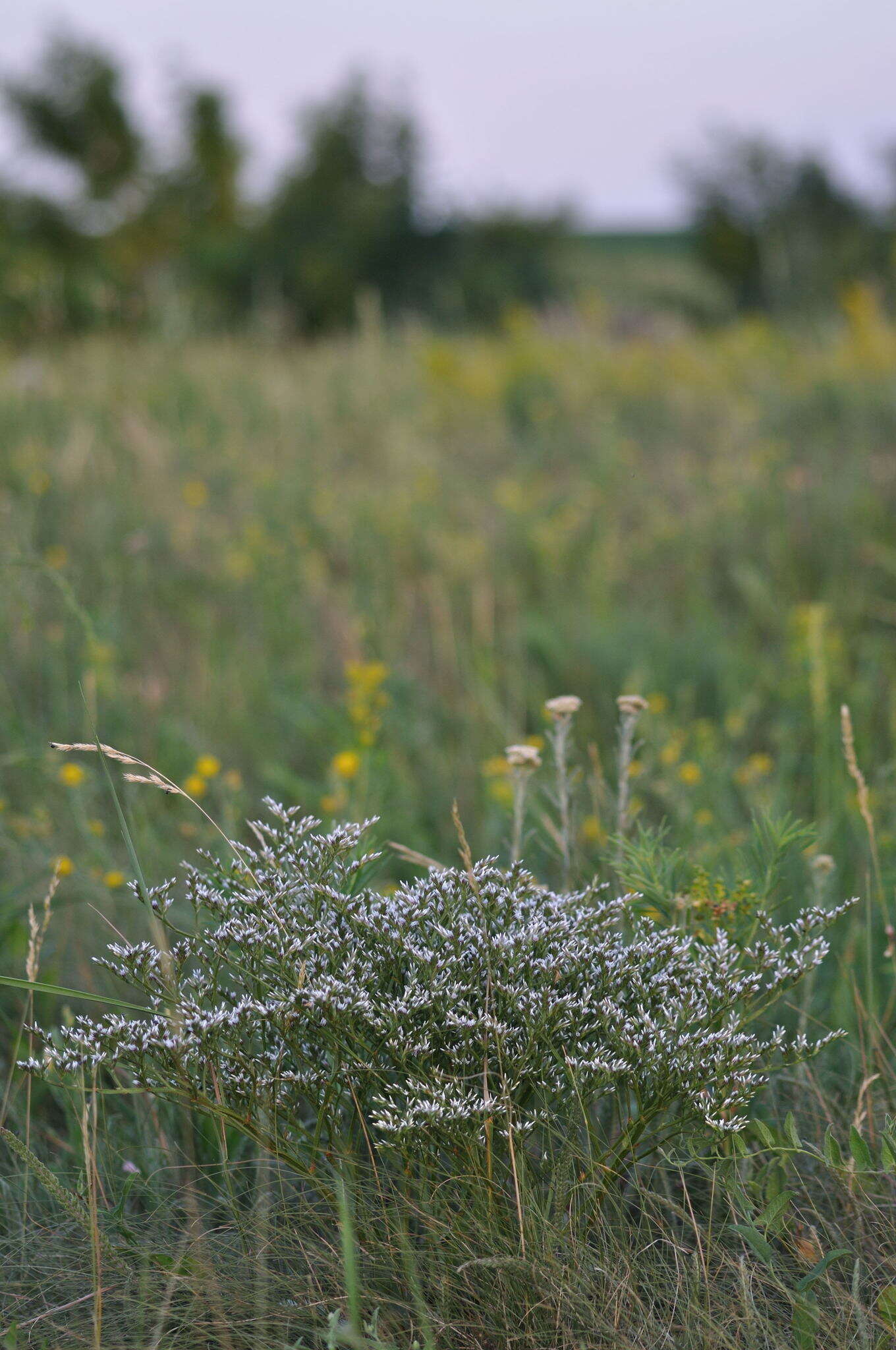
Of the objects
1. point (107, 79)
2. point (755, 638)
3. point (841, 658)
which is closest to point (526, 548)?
point (755, 638)

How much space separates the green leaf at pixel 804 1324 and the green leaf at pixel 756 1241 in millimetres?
59

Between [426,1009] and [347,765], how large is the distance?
986 millimetres

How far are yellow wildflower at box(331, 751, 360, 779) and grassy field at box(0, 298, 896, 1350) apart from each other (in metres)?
0.02

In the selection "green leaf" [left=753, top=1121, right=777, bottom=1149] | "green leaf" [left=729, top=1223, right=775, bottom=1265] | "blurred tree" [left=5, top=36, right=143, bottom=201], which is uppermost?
"blurred tree" [left=5, top=36, right=143, bottom=201]

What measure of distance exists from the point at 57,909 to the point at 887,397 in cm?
511

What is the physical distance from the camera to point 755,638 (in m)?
3.83

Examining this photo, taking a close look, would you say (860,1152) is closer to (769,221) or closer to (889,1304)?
(889,1304)

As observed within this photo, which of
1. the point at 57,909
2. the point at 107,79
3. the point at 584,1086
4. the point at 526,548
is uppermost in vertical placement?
the point at 107,79

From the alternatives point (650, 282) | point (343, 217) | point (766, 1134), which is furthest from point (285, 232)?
point (766, 1134)

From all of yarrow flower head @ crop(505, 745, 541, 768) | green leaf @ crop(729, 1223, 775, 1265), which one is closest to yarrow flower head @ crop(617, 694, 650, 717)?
yarrow flower head @ crop(505, 745, 541, 768)

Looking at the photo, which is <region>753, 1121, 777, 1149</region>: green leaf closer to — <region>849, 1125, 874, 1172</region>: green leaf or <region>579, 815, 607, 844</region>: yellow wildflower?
<region>849, 1125, 874, 1172</region>: green leaf

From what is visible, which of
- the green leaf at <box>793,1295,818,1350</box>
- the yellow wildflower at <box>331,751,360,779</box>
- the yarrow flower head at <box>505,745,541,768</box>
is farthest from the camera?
the yellow wildflower at <box>331,751,360,779</box>

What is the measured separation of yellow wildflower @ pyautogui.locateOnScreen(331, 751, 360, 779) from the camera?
7.36 ft

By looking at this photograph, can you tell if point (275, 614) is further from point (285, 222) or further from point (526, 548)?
point (285, 222)
